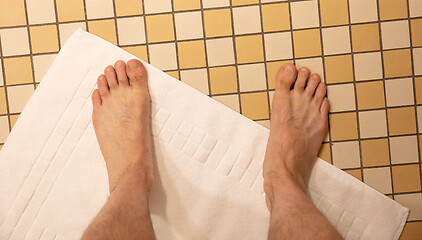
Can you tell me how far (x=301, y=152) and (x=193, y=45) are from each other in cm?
44

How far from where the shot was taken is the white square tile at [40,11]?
1.13 meters

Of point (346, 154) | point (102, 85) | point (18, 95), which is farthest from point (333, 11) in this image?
point (18, 95)

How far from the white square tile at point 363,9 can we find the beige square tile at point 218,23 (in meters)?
0.35

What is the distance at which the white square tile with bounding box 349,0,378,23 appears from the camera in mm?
1115

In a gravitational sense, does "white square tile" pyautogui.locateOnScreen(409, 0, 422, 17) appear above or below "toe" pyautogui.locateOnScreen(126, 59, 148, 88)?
above

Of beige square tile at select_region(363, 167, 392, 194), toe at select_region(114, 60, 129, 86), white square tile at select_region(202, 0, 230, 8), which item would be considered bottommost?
beige square tile at select_region(363, 167, 392, 194)

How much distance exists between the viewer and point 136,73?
1.12 metres

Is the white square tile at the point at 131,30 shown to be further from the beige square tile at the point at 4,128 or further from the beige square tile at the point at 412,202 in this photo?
the beige square tile at the point at 412,202

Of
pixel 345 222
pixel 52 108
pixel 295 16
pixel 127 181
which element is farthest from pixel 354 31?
pixel 52 108

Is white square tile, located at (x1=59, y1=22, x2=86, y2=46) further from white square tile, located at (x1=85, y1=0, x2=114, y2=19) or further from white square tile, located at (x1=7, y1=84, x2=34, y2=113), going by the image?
white square tile, located at (x1=7, y1=84, x2=34, y2=113)

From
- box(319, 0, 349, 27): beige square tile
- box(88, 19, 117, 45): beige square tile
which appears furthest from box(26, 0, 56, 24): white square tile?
box(319, 0, 349, 27): beige square tile

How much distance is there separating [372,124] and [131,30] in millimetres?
750

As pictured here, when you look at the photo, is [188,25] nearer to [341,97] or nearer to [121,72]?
[121,72]

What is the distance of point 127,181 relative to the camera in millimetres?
1059
